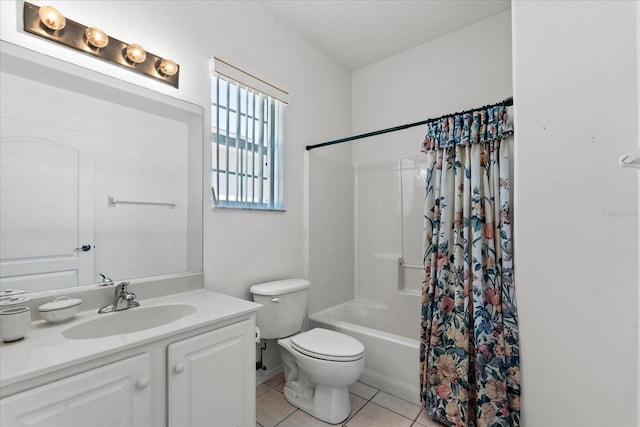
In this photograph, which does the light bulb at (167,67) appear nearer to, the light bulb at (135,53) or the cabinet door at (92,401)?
the light bulb at (135,53)

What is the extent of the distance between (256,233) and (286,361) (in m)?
0.90

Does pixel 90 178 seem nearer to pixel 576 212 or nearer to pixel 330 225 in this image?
pixel 330 225

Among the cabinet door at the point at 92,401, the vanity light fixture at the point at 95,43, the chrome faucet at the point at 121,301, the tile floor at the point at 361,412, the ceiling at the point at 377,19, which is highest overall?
the ceiling at the point at 377,19

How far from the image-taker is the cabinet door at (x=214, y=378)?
1.15 m

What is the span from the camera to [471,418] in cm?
162

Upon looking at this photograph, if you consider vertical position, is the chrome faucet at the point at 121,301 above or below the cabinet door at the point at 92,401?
above

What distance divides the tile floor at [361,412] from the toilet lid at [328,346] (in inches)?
15.3

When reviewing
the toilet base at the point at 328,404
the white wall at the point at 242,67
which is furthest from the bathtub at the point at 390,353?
the white wall at the point at 242,67

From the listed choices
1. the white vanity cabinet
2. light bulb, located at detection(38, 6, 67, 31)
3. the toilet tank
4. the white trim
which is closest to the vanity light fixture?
light bulb, located at detection(38, 6, 67, 31)

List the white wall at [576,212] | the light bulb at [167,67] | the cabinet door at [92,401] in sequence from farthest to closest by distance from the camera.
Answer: the light bulb at [167,67] → the white wall at [576,212] → the cabinet door at [92,401]

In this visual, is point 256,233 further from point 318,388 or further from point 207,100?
point 318,388

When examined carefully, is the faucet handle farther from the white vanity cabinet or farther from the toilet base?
the toilet base

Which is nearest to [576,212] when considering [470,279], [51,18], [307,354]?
[470,279]

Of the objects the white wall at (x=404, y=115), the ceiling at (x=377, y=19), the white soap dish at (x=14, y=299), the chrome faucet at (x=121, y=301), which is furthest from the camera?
the white wall at (x=404, y=115)
